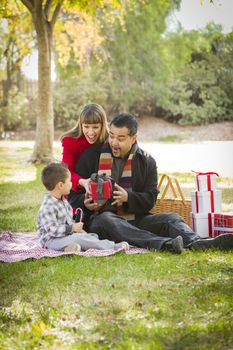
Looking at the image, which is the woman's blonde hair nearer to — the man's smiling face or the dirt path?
the man's smiling face

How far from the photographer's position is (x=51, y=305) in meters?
3.13

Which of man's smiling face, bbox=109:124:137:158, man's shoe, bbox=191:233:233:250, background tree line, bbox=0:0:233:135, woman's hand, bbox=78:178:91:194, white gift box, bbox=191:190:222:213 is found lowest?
man's shoe, bbox=191:233:233:250

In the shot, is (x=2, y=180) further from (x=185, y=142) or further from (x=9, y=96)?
(x=9, y=96)

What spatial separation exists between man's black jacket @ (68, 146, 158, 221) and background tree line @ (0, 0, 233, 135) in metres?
14.7

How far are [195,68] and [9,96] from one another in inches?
251

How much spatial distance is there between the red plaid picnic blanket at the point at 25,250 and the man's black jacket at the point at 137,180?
371mm

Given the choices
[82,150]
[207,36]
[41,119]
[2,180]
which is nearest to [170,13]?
[207,36]

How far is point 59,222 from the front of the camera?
4.46m

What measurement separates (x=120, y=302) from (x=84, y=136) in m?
2.01

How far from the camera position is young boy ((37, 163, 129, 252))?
437 centimetres

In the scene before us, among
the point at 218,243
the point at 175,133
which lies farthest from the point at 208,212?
the point at 175,133

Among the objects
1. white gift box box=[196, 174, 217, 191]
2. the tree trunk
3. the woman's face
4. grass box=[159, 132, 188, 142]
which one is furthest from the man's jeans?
grass box=[159, 132, 188, 142]

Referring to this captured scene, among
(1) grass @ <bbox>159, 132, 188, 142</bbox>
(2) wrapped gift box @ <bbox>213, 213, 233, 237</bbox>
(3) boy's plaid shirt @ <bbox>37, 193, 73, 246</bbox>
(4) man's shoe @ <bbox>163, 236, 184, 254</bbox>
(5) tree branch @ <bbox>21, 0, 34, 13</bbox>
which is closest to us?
(4) man's shoe @ <bbox>163, 236, 184, 254</bbox>

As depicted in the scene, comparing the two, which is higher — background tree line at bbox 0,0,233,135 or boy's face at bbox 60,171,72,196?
background tree line at bbox 0,0,233,135
